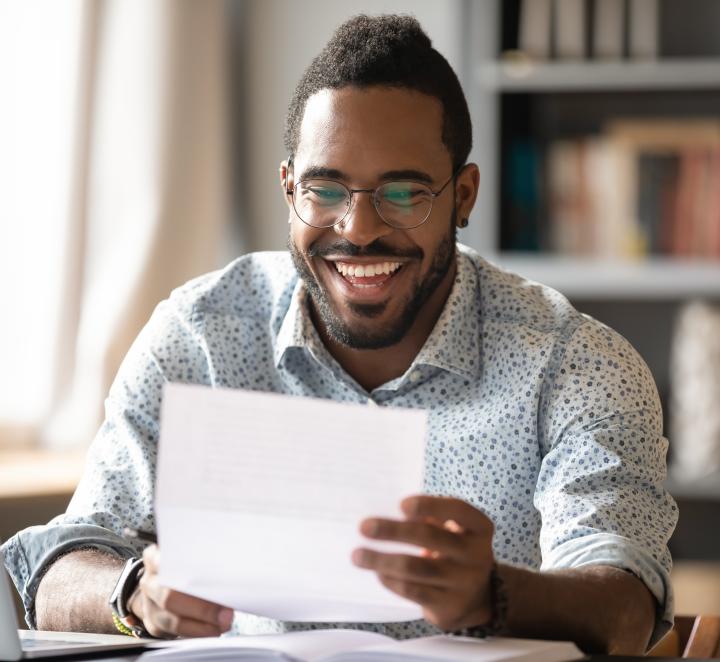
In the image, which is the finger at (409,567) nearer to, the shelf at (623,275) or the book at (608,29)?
the shelf at (623,275)

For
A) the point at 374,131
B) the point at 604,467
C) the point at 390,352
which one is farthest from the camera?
the point at 390,352

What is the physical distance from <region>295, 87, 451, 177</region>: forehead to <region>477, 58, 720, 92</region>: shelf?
1341mm

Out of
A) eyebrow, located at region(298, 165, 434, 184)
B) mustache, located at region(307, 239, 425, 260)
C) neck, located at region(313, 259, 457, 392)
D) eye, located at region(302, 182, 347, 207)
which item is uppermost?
eyebrow, located at region(298, 165, 434, 184)

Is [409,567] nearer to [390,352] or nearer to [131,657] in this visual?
[131,657]

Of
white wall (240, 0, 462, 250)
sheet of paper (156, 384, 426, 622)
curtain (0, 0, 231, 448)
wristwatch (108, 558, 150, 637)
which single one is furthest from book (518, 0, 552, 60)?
sheet of paper (156, 384, 426, 622)

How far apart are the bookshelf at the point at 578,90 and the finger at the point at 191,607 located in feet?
6.01

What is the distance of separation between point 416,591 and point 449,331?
0.58 meters

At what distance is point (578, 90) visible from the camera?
2912mm

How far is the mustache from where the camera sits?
1.41 metres

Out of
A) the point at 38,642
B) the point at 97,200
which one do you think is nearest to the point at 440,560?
the point at 38,642

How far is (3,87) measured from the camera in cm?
252

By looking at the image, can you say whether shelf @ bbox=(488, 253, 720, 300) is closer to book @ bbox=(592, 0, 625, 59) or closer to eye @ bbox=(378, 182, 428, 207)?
book @ bbox=(592, 0, 625, 59)

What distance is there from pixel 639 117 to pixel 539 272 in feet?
1.62

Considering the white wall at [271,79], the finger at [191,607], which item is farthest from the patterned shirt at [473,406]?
the white wall at [271,79]
